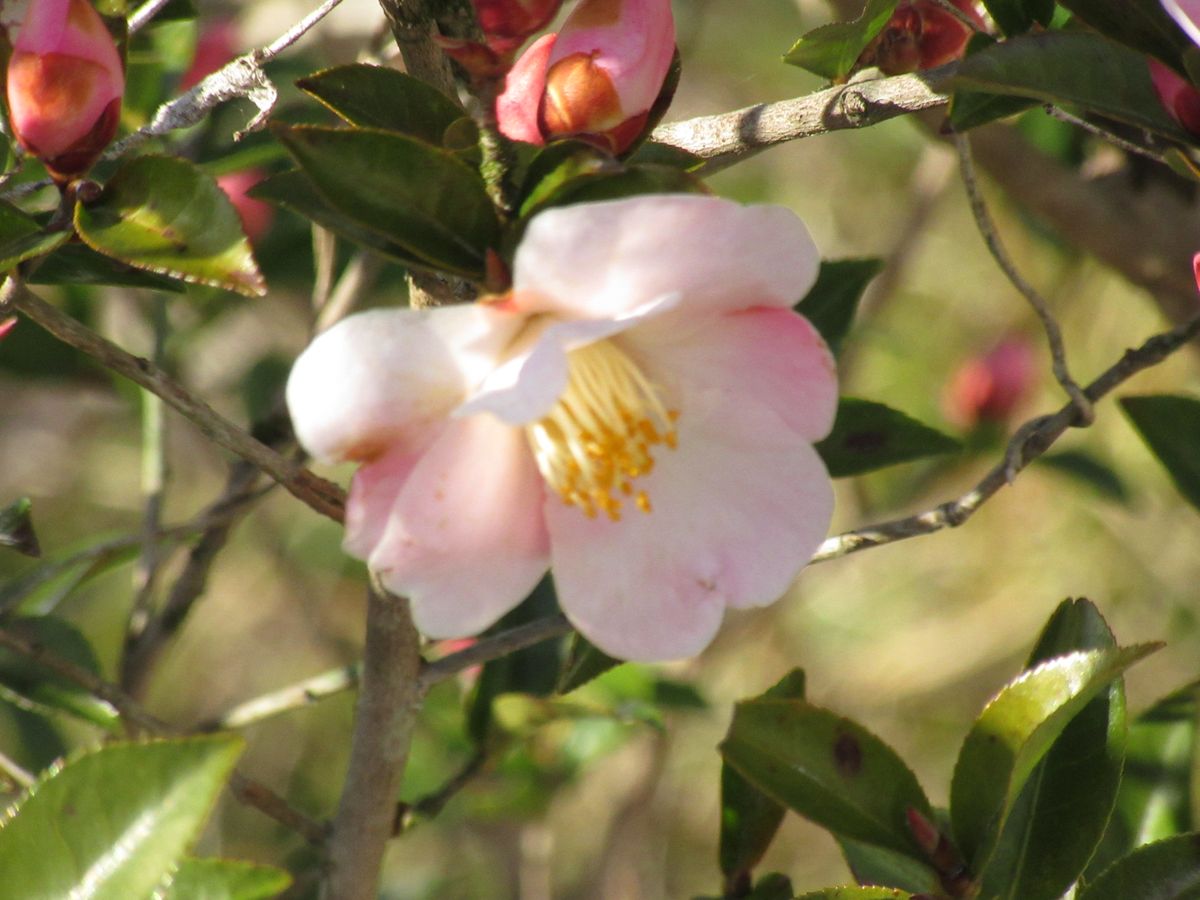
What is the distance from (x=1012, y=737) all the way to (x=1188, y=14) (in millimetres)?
420

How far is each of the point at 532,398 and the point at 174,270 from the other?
0.23 metres

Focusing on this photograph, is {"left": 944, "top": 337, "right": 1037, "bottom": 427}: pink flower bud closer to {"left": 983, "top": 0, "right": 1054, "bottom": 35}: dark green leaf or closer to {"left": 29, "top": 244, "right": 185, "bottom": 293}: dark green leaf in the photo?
{"left": 983, "top": 0, "right": 1054, "bottom": 35}: dark green leaf

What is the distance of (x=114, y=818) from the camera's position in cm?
66

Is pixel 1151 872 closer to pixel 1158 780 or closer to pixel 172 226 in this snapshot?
pixel 1158 780

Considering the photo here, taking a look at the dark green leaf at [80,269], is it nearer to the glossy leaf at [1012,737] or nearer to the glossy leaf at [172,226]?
the glossy leaf at [172,226]

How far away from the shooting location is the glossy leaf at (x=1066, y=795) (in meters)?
0.82

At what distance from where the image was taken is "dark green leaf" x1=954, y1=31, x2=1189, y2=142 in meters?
0.69

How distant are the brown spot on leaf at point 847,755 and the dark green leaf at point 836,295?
0.44 meters

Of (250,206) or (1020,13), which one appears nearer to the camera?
(1020,13)

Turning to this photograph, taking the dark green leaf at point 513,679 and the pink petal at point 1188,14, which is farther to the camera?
the dark green leaf at point 513,679

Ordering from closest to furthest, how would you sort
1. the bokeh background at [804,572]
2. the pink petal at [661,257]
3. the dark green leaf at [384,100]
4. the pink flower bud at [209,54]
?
the pink petal at [661,257], the dark green leaf at [384,100], the pink flower bud at [209,54], the bokeh background at [804,572]

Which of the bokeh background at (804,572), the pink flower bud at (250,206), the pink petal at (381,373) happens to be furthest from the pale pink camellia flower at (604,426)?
the bokeh background at (804,572)

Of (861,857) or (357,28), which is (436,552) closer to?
(861,857)

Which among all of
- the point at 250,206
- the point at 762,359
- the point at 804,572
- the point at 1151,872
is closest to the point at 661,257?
the point at 762,359
